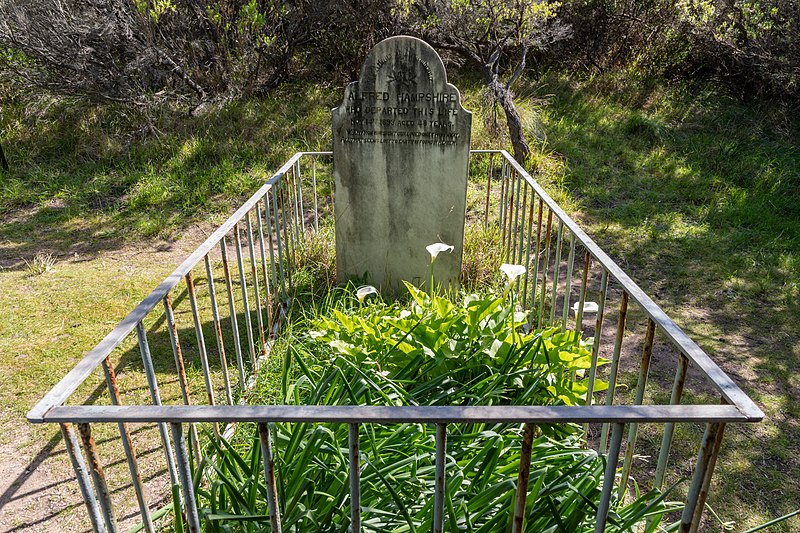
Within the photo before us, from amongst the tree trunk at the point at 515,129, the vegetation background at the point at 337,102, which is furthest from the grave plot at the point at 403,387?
the tree trunk at the point at 515,129

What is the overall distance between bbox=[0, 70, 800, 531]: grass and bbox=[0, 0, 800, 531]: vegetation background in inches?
1.2

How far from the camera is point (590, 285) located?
521 centimetres

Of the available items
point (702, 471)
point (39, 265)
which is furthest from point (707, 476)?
point (39, 265)

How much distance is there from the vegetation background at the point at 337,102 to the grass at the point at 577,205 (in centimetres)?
3

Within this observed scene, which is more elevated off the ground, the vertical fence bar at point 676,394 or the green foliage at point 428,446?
the vertical fence bar at point 676,394

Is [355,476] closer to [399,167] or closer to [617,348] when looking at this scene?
[617,348]

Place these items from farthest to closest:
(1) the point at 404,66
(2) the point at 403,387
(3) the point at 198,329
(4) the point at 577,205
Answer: (4) the point at 577,205
(1) the point at 404,66
(2) the point at 403,387
(3) the point at 198,329

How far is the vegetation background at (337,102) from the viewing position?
5246mm

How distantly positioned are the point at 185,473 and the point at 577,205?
19.7 ft

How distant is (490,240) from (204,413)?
3.94 m

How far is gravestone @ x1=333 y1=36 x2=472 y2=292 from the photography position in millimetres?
3979

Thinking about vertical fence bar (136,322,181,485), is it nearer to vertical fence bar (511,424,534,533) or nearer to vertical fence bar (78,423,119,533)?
vertical fence bar (78,423,119,533)

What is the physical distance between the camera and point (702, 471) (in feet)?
4.58

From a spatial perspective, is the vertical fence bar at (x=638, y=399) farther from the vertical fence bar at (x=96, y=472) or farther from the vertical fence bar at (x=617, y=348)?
the vertical fence bar at (x=96, y=472)
